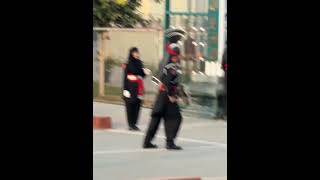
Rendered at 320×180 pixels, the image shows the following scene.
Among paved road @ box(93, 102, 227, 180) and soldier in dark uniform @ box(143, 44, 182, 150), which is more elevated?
soldier in dark uniform @ box(143, 44, 182, 150)

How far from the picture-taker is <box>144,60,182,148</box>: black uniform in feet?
27.1

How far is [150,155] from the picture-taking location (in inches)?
323

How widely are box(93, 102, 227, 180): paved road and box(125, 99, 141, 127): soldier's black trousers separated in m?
0.08

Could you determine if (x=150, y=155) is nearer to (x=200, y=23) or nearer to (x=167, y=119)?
(x=167, y=119)

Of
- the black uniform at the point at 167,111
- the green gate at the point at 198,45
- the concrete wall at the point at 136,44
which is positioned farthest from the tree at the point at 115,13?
the green gate at the point at 198,45

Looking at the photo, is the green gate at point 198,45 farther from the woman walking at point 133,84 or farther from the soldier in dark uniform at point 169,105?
the soldier in dark uniform at point 169,105

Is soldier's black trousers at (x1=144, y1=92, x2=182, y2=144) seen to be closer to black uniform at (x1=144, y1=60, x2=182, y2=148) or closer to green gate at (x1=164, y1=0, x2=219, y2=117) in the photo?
black uniform at (x1=144, y1=60, x2=182, y2=148)

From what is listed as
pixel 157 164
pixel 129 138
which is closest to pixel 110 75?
pixel 129 138

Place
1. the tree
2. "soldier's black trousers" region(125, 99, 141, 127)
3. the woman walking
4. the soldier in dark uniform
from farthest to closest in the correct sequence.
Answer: the woman walking → "soldier's black trousers" region(125, 99, 141, 127) → the soldier in dark uniform → the tree

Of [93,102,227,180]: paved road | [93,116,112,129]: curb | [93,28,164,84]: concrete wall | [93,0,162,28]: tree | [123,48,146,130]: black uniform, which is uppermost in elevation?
[93,0,162,28]: tree

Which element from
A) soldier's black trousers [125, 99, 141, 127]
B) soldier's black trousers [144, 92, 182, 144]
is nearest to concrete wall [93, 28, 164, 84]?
soldier's black trousers [125, 99, 141, 127]

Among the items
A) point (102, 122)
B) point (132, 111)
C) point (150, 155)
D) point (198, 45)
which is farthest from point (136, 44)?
point (150, 155)
